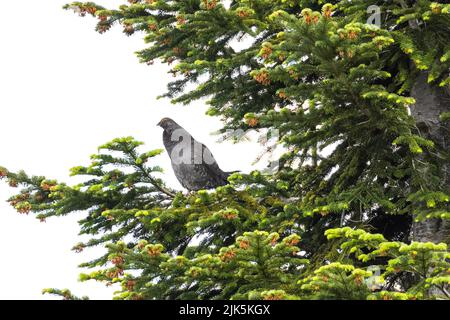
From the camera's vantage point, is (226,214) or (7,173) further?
(7,173)

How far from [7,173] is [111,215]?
113cm

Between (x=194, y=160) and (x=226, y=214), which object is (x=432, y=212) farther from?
(x=194, y=160)

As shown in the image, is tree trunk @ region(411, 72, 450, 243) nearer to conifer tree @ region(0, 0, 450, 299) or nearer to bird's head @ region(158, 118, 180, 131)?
conifer tree @ region(0, 0, 450, 299)

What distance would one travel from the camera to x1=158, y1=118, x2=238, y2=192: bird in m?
8.58

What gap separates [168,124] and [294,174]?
87.9 inches

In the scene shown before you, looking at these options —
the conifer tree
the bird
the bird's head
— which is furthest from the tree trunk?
the bird's head

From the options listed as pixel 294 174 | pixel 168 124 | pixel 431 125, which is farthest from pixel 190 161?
pixel 431 125

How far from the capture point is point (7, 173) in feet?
22.2

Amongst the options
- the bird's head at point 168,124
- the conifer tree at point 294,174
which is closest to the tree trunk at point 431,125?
the conifer tree at point 294,174

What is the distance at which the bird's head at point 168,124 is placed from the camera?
29.0 ft

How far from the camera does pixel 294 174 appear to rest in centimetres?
720

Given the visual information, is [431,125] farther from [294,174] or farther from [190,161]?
[190,161]

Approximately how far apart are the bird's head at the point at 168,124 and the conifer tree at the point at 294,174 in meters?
0.91

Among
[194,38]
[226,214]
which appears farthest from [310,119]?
[194,38]
